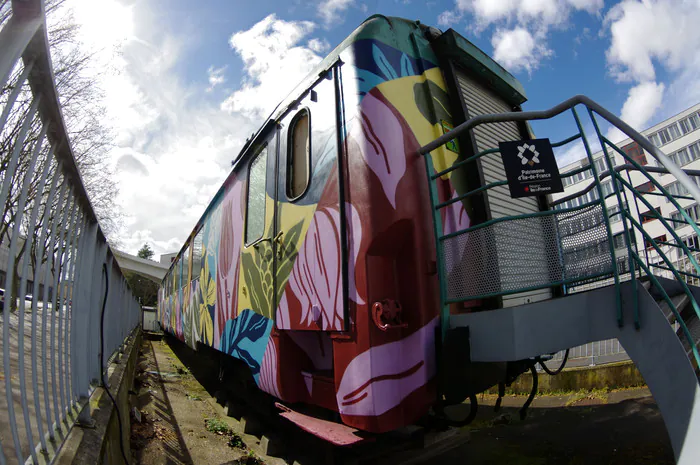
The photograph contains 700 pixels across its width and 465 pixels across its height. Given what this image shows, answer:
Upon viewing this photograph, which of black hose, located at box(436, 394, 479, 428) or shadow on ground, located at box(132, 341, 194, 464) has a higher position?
black hose, located at box(436, 394, 479, 428)

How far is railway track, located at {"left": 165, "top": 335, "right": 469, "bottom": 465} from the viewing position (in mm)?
3016

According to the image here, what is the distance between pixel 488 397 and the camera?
643 cm

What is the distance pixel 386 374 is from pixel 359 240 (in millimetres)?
814

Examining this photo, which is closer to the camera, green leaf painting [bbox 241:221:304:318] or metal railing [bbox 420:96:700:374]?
metal railing [bbox 420:96:700:374]

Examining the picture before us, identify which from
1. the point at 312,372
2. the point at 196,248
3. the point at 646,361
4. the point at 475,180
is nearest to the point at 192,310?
the point at 196,248

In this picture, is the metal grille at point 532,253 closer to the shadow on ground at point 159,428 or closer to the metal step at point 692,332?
the metal step at point 692,332

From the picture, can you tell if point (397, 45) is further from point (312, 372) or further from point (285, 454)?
point (285, 454)

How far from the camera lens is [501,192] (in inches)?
125

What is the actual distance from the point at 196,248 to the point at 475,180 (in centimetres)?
583

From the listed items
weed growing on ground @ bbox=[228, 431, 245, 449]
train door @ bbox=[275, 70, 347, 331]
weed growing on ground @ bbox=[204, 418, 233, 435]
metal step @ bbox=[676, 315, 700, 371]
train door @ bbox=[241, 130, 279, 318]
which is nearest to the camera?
metal step @ bbox=[676, 315, 700, 371]

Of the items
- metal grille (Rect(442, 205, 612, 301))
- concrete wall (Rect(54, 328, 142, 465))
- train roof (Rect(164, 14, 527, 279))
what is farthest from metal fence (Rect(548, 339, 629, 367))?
concrete wall (Rect(54, 328, 142, 465))

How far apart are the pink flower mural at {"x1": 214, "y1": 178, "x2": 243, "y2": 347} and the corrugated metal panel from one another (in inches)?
102

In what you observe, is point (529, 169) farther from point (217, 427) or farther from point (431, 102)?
point (217, 427)

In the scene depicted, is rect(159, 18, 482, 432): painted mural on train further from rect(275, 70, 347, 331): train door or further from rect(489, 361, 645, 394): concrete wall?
rect(489, 361, 645, 394): concrete wall
